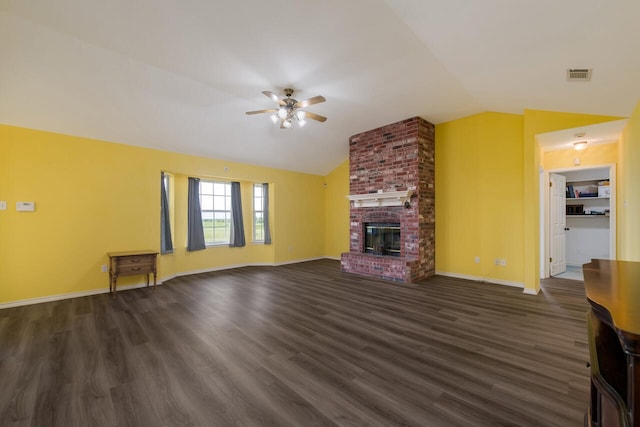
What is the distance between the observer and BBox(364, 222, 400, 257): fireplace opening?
5438 mm

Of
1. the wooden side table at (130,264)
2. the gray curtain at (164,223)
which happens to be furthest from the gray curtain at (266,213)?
the wooden side table at (130,264)

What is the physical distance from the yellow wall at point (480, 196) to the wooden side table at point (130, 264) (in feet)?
18.1

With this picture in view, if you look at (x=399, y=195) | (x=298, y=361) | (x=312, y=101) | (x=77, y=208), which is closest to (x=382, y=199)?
(x=399, y=195)

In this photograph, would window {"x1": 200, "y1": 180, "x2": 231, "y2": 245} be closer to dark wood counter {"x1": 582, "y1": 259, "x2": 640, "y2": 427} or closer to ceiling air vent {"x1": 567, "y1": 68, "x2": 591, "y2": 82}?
ceiling air vent {"x1": 567, "y1": 68, "x2": 591, "y2": 82}

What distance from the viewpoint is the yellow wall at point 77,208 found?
12.1ft

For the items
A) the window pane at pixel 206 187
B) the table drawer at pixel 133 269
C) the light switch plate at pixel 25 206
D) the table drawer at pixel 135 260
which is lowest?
the table drawer at pixel 133 269

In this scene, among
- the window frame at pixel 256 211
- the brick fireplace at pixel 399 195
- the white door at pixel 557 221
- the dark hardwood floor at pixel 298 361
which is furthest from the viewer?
the window frame at pixel 256 211

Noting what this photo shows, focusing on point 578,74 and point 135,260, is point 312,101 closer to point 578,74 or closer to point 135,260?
point 578,74

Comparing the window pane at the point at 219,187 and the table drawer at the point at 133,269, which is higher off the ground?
the window pane at the point at 219,187

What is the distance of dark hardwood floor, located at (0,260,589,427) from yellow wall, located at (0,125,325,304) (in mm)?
550

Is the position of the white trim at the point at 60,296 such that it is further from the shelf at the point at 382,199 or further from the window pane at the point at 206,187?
the shelf at the point at 382,199

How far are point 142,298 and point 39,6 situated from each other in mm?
3658

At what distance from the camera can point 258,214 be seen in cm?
686

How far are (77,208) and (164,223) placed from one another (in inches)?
50.8
